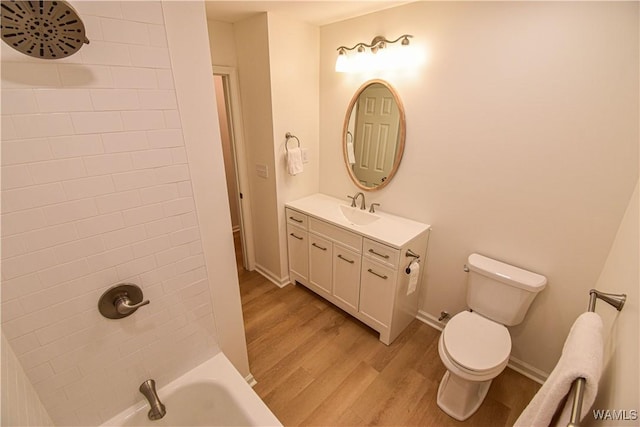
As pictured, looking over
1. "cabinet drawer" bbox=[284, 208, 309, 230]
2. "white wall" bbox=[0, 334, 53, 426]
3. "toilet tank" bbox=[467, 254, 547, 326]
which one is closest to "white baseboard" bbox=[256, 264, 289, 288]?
"cabinet drawer" bbox=[284, 208, 309, 230]

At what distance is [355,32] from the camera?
2184 mm

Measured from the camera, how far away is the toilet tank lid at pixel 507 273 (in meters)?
1.64

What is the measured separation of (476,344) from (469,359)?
0.14 m

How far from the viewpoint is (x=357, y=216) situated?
8.09 ft

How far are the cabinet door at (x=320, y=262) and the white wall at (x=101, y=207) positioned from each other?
3.74 ft

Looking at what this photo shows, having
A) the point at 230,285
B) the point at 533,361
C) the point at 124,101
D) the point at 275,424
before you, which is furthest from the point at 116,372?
the point at 533,361

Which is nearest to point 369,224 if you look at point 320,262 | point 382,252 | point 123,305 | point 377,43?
point 382,252

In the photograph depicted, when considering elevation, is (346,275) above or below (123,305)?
below

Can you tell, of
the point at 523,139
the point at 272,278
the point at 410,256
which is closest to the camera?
the point at 523,139

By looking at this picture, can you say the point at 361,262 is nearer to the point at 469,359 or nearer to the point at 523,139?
the point at 469,359

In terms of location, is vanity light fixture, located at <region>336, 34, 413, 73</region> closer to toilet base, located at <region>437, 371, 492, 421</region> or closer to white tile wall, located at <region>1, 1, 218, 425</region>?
white tile wall, located at <region>1, 1, 218, 425</region>

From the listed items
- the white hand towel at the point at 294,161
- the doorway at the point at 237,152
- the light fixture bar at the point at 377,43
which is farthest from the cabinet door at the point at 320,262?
the light fixture bar at the point at 377,43

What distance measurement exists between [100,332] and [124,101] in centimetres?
94

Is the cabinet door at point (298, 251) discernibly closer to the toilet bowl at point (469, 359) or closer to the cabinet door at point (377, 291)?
the cabinet door at point (377, 291)
